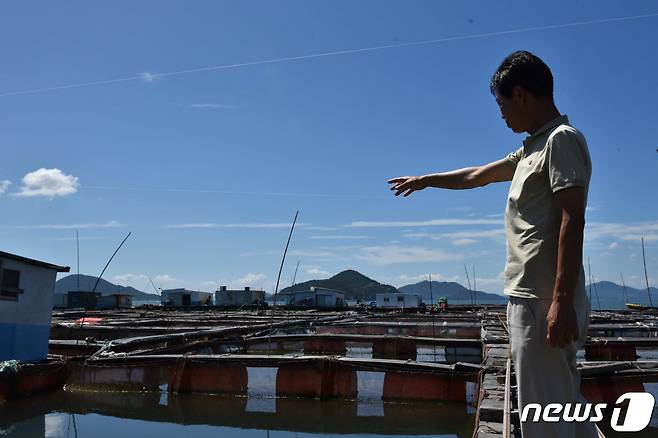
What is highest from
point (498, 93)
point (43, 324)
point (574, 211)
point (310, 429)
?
point (498, 93)

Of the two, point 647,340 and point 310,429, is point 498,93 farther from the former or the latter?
point 647,340

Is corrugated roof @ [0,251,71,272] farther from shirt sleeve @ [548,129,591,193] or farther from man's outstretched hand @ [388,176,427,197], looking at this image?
shirt sleeve @ [548,129,591,193]

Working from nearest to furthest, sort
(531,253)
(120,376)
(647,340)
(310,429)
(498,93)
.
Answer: (531,253) → (498,93) → (310,429) → (120,376) → (647,340)

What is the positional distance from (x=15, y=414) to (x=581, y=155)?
398 inches

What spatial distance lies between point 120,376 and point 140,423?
2.03m

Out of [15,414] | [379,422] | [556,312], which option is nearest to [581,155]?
[556,312]

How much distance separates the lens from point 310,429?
341 inches

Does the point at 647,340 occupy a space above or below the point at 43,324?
below

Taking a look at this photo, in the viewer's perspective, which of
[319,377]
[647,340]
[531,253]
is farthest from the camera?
[647,340]

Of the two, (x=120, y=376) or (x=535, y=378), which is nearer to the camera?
(x=535, y=378)

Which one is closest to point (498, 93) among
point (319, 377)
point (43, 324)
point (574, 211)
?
point (574, 211)

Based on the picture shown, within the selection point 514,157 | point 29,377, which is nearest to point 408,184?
point 514,157

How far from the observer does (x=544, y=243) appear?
217 centimetres

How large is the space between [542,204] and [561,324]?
0.49 metres
